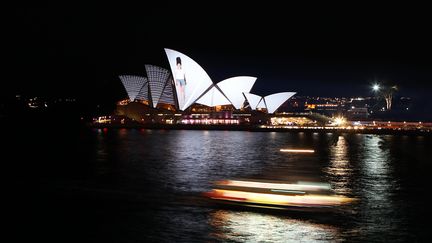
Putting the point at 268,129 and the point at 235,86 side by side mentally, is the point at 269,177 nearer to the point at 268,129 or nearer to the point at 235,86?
the point at 268,129

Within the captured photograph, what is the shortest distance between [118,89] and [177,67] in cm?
2961

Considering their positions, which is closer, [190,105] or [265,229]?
[265,229]

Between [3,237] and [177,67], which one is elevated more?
[177,67]

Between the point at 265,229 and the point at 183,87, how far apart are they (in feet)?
255

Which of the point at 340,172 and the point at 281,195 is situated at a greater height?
the point at 281,195

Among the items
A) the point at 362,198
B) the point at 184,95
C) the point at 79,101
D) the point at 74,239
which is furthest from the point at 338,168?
the point at 79,101

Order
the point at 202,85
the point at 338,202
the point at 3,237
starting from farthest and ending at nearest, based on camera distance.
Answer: the point at 202,85 → the point at 338,202 → the point at 3,237

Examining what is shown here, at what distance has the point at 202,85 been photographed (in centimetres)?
8831

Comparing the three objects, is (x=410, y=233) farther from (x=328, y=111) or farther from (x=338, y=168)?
(x=328, y=111)

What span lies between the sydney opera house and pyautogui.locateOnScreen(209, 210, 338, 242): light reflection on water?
70.6 metres

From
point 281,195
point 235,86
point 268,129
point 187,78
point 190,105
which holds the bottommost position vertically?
point 281,195

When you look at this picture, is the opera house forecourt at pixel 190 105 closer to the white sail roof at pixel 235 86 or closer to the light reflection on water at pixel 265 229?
the white sail roof at pixel 235 86

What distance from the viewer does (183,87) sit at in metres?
88.9

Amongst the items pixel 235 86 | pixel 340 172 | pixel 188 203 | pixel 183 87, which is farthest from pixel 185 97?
pixel 188 203
